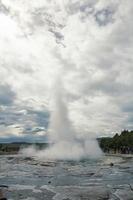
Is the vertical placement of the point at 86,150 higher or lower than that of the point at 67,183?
higher

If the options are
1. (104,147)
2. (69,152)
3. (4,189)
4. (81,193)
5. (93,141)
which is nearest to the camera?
(81,193)

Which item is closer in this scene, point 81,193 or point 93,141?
point 81,193

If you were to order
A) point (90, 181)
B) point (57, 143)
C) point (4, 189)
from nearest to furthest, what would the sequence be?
point (4, 189), point (90, 181), point (57, 143)

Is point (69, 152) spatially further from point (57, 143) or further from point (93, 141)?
point (93, 141)

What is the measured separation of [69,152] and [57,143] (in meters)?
8.72

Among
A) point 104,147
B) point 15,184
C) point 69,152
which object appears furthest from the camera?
point 104,147

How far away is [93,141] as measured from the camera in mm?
137750

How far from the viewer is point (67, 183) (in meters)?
37.8

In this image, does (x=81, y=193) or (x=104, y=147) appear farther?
(x=104, y=147)

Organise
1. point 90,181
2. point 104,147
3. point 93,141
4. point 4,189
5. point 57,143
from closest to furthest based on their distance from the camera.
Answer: point 4,189
point 90,181
point 57,143
point 93,141
point 104,147

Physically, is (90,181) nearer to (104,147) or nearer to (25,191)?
(25,191)

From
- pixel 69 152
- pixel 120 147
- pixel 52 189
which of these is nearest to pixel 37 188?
pixel 52 189

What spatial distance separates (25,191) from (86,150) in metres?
95.0

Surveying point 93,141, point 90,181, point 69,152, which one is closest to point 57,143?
point 69,152
